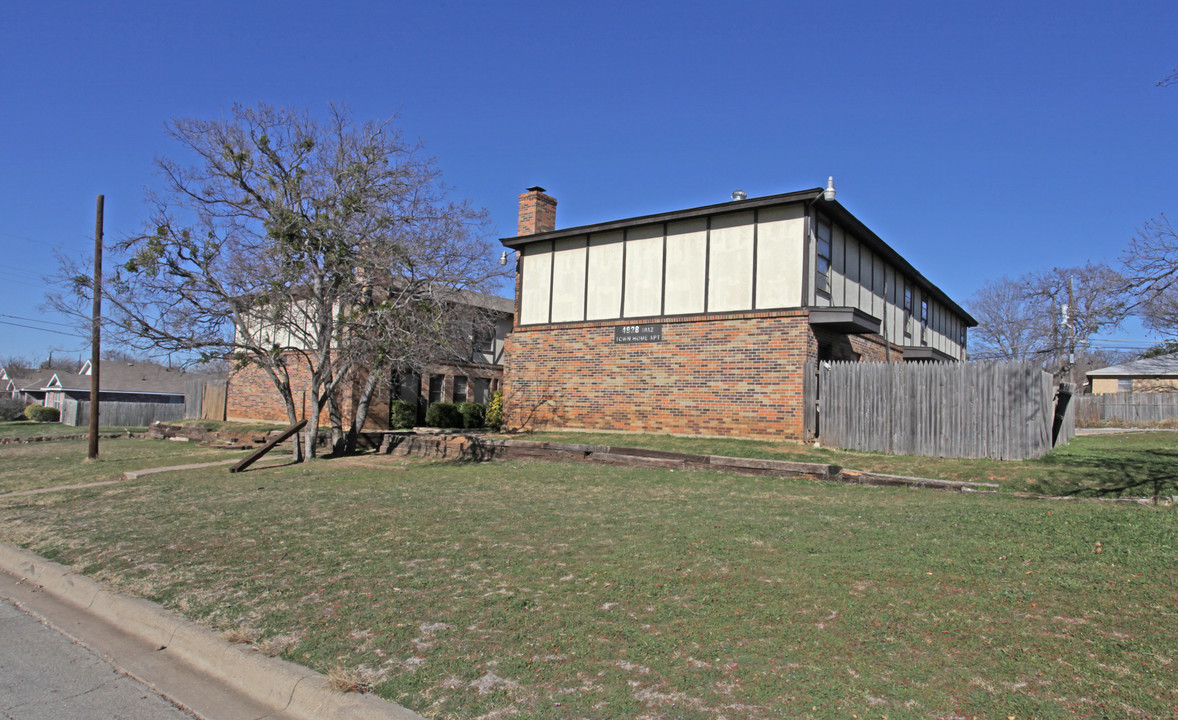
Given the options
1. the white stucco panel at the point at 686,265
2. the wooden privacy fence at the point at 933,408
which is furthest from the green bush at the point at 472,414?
the wooden privacy fence at the point at 933,408

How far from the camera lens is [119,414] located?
38312 mm

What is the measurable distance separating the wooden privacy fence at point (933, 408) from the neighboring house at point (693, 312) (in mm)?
840

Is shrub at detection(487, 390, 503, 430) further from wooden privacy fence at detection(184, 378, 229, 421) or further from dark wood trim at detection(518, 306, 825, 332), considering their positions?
wooden privacy fence at detection(184, 378, 229, 421)

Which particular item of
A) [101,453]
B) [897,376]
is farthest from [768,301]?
[101,453]

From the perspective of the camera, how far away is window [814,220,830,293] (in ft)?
57.2

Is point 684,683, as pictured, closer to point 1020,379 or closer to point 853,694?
point 853,694

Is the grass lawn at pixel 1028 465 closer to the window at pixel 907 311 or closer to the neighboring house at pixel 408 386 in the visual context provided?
the window at pixel 907 311

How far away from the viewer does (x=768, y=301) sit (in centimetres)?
1705

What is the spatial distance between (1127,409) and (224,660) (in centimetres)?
4197

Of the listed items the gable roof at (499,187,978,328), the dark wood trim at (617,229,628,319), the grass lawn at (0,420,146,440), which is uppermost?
the gable roof at (499,187,978,328)

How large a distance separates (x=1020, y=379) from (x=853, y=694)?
12.0 metres

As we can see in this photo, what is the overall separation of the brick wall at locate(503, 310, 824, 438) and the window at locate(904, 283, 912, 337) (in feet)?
32.1

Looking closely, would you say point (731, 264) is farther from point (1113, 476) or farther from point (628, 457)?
point (1113, 476)

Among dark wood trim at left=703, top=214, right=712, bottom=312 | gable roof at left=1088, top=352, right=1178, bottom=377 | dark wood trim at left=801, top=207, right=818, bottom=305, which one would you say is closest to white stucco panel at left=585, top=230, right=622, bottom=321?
dark wood trim at left=703, top=214, right=712, bottom=312
